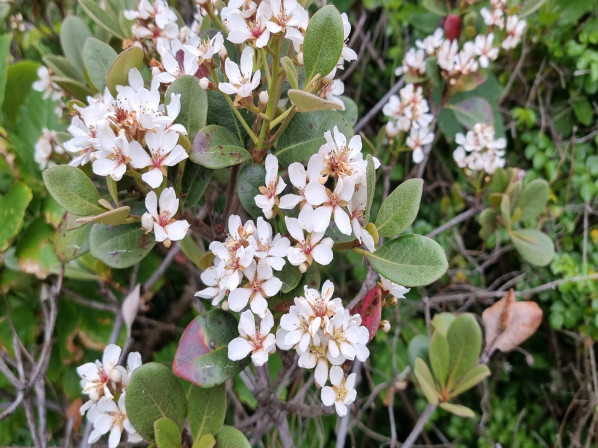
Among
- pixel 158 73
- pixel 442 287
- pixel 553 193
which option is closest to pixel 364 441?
pixel 442 287

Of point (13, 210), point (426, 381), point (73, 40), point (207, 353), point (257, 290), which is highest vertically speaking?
point (73, 40)

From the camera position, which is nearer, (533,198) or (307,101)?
(307,101)

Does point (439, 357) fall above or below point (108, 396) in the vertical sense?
below

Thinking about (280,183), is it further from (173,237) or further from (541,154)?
(541,154)

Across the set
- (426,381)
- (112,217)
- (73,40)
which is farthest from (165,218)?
(73,40)

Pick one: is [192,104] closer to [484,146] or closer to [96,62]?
[96,62]

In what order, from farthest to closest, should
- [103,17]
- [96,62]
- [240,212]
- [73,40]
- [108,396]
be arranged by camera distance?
[73,40]
[103,17]
[96,62]
[240,212]
[108,396]

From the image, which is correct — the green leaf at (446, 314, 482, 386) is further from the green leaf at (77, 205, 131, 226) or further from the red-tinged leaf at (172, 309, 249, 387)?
the green leaf at (77, 205, 131, 226)
